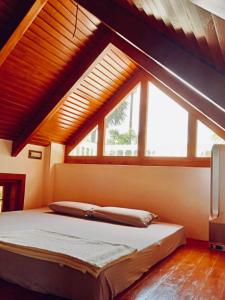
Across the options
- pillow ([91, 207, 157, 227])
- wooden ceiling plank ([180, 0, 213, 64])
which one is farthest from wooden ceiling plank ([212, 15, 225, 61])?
pillow ([91, 207, 157, 227])

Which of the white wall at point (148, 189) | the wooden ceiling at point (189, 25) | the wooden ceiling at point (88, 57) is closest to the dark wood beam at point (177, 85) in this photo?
the wooden ceiling at point (88, 57)

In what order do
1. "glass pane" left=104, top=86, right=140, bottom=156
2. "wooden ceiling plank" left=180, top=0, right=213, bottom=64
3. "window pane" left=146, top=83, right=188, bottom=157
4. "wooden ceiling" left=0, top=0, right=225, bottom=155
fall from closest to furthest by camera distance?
"wooden ceiling plank" left=180, top=0, right=213, bottom=64 < "wooden ceiling" left=0, top=0, right=225, bottom=155 < "window pane" left=146, top=83, right=188, bottom=157 < "glass pane" left=104, top=86, right=140, bottom=156

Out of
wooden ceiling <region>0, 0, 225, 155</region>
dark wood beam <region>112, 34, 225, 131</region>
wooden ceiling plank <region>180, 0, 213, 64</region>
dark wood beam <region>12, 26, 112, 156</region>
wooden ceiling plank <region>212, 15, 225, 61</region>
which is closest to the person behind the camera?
wooden ceiling plank <region>212, 15, 225, 61</region>

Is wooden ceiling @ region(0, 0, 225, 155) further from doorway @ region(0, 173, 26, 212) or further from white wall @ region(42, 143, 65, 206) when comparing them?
doorway @ region(0, 173, 26, 212)

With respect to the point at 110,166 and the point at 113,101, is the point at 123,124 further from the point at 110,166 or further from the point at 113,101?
the point at 110,166

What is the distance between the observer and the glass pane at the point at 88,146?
5.36 meters

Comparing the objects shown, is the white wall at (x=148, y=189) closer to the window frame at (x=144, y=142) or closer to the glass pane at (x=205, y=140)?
the window frame at (x=144, y=142)

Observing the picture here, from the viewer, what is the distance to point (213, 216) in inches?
145

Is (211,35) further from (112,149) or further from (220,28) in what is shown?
(112,149)

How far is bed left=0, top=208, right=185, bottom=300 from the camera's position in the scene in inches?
79.8

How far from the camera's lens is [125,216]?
3.76m

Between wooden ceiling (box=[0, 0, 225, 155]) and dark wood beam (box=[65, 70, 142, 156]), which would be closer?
wooden ceiling (box=[0, 0, 225, 155])

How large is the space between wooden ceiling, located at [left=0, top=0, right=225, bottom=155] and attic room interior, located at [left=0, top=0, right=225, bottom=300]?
15 mm

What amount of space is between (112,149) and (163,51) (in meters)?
2.92
